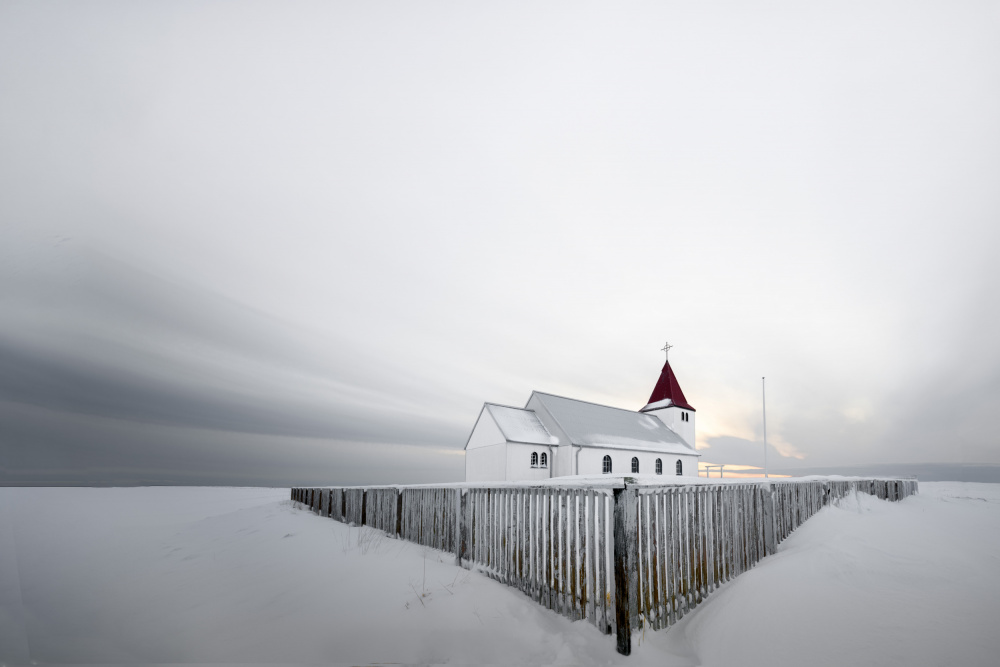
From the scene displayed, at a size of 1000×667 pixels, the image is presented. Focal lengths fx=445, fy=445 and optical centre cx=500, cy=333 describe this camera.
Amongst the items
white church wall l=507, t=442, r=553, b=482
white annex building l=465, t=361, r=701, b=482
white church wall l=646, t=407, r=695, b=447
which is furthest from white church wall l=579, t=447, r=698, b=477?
white church wall l=646, t=407, r=695, b=447

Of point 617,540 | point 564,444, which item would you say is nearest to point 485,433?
point 564,444

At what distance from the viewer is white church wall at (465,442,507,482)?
27.9 meters

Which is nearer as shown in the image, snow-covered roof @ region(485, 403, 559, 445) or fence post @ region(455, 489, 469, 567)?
fence post @ region(455, 489, 469, 567)

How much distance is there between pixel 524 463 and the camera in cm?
2836

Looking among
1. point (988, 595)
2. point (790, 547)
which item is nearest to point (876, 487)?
point (790, 547)

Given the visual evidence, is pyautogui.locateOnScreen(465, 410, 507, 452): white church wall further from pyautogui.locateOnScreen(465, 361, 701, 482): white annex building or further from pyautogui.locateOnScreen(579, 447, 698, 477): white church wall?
pyautogui.locateOnScreen(579, 447, 698, 477): white church wall

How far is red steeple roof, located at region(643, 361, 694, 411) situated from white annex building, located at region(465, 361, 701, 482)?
4.65 meters

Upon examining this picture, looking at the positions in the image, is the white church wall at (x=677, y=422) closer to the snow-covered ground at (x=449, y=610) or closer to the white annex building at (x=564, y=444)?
the white annex building at (x=564, y=444)

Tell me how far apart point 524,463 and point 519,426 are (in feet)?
8.40

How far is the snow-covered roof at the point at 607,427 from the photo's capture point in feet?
103

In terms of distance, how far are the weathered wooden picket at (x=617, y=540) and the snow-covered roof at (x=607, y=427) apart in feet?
74.0

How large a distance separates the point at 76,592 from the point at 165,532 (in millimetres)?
7490

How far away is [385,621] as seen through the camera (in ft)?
17.1

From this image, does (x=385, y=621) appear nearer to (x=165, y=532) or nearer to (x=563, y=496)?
(x=563, y=496)
